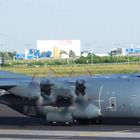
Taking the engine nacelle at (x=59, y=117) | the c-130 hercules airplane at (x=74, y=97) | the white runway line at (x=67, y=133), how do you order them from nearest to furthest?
the white runway line at (x=67, y=133) → the c-130 hercules airplane at (x=74, y=97) → the engine nacelle at (x=59, y=117)

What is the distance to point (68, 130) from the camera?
23.1m

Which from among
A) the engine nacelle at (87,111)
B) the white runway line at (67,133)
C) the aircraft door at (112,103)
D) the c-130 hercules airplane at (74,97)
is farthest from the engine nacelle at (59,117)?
the aircraft door at (112,103)

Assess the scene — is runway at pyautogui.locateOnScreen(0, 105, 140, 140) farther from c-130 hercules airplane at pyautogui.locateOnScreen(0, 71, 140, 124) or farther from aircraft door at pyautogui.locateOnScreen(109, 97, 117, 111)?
aircraft door at pyautogui.locateOnScreen(109, 97, 117, 111)

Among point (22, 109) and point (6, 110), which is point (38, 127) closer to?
point (22, 109)

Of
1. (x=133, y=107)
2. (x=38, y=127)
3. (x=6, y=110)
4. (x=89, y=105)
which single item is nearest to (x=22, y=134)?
(x=38, y=127)

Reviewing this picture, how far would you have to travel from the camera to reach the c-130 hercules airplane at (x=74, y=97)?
79.3 feet

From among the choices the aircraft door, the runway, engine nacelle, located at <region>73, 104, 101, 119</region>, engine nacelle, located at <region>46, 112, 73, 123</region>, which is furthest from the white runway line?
the aircraft door

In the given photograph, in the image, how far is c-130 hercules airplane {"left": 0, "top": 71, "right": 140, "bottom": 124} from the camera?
24172 mm

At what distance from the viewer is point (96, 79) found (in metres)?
25.5

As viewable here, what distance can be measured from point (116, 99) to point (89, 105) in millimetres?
1428

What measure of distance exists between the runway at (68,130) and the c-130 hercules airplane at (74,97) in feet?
2.20

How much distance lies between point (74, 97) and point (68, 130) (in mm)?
2388

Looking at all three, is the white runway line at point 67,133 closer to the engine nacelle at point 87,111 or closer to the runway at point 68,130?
the runway at point 68,130

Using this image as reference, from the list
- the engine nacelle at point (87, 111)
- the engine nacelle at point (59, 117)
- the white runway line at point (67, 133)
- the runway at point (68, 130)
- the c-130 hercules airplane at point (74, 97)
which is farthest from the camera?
the engine nacelle at point (59, 117)
